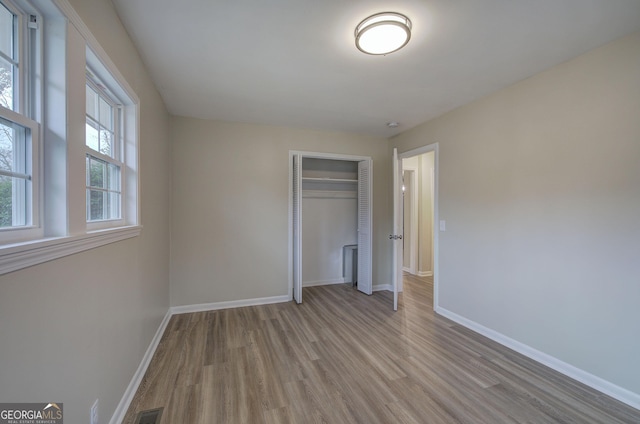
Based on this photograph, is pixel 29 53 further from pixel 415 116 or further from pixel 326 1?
pixel 415 116

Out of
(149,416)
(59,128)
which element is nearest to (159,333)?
(149,416)

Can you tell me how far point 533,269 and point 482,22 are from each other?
6.74 feet

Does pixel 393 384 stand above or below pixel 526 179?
below

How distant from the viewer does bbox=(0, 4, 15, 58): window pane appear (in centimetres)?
91

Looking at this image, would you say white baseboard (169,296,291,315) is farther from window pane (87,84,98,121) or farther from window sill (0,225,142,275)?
window pane (87,84,98,121)

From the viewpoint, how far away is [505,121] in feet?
8.48

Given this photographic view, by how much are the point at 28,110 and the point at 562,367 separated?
369 cm

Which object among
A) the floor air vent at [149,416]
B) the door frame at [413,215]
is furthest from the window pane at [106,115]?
the door frame at [413,215]

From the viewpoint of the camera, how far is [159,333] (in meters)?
2.66

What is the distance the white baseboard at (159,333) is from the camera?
1.64 m

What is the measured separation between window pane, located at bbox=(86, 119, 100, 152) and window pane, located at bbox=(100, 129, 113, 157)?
0.23 ft

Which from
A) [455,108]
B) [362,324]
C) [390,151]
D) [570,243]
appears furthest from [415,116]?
[362,324]

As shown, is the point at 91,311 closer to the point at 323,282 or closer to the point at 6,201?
the point at 6,201

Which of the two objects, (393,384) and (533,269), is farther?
(533,269)
